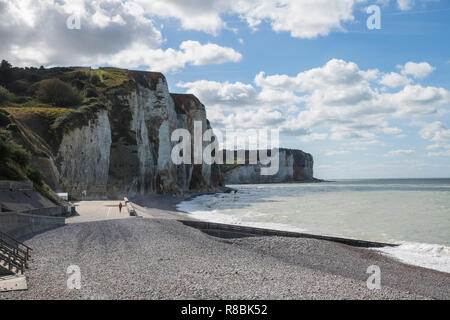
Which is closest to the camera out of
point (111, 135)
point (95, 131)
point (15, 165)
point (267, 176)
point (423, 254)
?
point (423, 254)

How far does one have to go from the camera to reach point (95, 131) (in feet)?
149

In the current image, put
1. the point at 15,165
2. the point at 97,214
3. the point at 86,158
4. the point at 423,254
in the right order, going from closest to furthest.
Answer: the point at 423,254 → the point at 15,165 → the point at 97,214 → the point at 86,158

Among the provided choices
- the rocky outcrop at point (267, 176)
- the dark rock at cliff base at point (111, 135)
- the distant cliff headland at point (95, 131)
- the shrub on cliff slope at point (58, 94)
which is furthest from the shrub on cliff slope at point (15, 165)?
the rocky outcrop at point (267, 176)

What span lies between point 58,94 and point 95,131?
1328 centimetres

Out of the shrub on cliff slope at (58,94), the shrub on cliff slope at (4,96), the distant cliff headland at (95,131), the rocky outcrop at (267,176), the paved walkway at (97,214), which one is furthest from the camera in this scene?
the rocky outcrop at (267,176)

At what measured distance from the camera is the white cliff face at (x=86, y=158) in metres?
40.4

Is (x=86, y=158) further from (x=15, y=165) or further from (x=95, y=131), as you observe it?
(x=15, y=165)

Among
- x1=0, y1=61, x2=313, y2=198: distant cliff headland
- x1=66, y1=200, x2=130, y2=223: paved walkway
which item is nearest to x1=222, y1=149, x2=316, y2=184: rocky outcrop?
x1=0, y1=61, x2=313, y2=198: distant cliff headland

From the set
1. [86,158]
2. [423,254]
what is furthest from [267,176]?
[423,254]

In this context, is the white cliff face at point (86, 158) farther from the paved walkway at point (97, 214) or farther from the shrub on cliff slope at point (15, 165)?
the shrub on cliff slope at point (15, 165)
